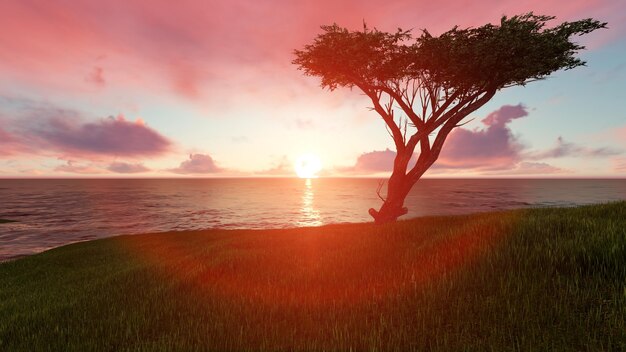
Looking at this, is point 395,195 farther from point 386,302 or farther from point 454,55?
point 386,302

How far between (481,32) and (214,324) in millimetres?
18345

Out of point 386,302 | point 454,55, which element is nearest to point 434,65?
point 454,55

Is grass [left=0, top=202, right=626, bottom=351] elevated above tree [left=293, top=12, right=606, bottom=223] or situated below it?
below

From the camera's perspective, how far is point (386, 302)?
5.46 m

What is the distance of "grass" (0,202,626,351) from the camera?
14.0ft

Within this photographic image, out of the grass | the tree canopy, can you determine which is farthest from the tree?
the grass

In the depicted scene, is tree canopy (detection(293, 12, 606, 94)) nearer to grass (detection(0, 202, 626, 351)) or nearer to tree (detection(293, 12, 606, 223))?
tree (detection(293, 12, 606, 223))

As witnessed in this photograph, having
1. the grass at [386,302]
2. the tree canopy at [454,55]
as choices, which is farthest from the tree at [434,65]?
the grass at [386,302]

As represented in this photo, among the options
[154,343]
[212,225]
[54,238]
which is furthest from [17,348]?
[212,225]

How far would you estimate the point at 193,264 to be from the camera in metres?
9.84

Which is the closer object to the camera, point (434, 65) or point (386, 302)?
point (386, 302)

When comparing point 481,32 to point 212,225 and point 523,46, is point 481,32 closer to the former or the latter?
point 523,46

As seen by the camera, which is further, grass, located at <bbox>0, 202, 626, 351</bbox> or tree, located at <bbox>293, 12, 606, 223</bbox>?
tree, located at <bbox>293, 12, 606, 223</bbox>

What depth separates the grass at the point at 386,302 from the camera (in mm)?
4266
